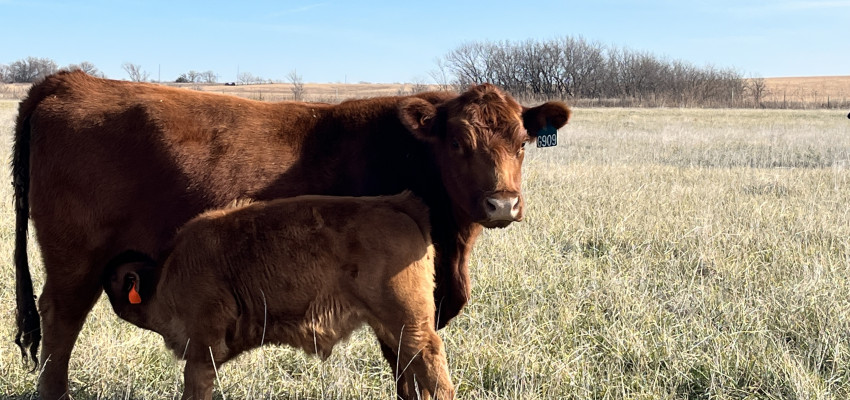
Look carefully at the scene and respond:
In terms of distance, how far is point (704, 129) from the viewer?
24250mm

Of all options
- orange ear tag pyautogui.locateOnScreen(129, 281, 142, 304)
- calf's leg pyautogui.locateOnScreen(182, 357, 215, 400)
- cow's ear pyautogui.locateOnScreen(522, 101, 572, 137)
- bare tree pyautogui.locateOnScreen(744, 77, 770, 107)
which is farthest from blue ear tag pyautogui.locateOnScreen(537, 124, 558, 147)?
bare tree pyautogui.locateOnScreen(744, 77, 770, 107)

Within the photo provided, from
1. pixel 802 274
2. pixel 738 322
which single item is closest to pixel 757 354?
pixel 738 322

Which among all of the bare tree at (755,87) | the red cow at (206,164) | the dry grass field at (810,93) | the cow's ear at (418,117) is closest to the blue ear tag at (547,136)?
the red cow at (206,164)

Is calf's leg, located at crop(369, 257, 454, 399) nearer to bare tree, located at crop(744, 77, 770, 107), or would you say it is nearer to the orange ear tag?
the orange ear tag

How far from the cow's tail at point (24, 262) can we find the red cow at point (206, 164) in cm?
2

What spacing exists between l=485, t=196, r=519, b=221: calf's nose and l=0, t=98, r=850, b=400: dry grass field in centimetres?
92

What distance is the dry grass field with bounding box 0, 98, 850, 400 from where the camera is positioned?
4008 millimetres

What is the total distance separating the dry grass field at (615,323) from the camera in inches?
158

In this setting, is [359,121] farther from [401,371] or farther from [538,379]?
[538,379]

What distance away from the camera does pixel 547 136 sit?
454 centimetres

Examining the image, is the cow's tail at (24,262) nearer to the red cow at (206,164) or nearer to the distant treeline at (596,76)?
the red cow at (206,164)

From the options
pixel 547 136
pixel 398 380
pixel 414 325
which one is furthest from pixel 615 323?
pixel 414 325

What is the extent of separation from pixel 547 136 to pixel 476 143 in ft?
2.81

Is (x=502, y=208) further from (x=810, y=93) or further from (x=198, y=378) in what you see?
(x=810, y=93)
